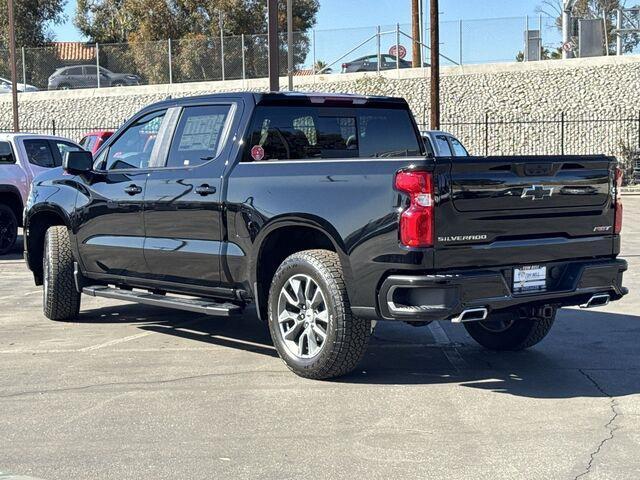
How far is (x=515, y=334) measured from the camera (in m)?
7.69

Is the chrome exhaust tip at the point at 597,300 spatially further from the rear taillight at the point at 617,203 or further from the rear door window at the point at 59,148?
the rear door window at the point at 59,148

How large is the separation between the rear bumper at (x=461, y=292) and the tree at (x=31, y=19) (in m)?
54.3

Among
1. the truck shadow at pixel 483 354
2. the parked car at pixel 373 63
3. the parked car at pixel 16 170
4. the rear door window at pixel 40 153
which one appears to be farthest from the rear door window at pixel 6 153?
the parked car at pixel 373 63

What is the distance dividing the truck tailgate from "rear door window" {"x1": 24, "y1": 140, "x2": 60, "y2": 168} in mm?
11238

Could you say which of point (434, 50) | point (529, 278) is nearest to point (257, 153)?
point (529, 278)

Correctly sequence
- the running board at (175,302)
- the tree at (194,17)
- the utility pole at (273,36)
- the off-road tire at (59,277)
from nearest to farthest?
the running board at (175,302), the off-road tire at (59,277), the utility pole at (273,36), the tree at (194,17)

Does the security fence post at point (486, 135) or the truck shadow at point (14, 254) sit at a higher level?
the security fence post at point (486, 135)

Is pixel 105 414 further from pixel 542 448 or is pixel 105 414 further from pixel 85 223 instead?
pixel 85 223

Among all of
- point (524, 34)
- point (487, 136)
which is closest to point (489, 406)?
point (487, 136)

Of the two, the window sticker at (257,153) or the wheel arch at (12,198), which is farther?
the wheel arch at (12,198)

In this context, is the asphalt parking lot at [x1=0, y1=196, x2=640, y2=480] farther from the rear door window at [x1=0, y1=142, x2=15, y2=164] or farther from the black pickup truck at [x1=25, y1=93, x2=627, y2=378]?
the rear door window at [x1=0, y1=142, x2=15, y2=164]

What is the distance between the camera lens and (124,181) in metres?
8.30

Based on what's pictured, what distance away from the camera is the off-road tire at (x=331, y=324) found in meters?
6.41

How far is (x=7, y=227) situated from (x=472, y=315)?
11259mm
